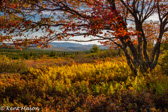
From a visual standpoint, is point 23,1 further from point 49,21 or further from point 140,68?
point 140,68

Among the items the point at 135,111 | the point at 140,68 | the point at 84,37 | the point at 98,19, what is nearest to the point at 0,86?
the point at 84,37

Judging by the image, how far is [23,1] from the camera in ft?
18.2

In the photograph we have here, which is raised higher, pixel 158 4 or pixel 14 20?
pixel 158 4

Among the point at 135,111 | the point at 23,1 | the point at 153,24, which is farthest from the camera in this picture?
the point at 153,24

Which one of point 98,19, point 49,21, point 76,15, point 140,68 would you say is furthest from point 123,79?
point 49,21

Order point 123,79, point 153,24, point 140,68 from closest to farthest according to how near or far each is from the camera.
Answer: point 123,79, point 140,68, point 153,24

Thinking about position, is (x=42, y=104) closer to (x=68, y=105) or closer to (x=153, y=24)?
(x=68, y=105)

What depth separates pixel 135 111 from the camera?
3.20 meters

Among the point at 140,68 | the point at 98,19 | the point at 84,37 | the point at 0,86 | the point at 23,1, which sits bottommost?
the point at 0,86

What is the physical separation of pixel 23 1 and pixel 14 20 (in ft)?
3.01

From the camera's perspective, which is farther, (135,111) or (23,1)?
(23,1)

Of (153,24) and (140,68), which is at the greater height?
(153,24)

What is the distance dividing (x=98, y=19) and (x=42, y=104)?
12.0 ft

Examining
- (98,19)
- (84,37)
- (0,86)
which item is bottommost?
(0,86)
